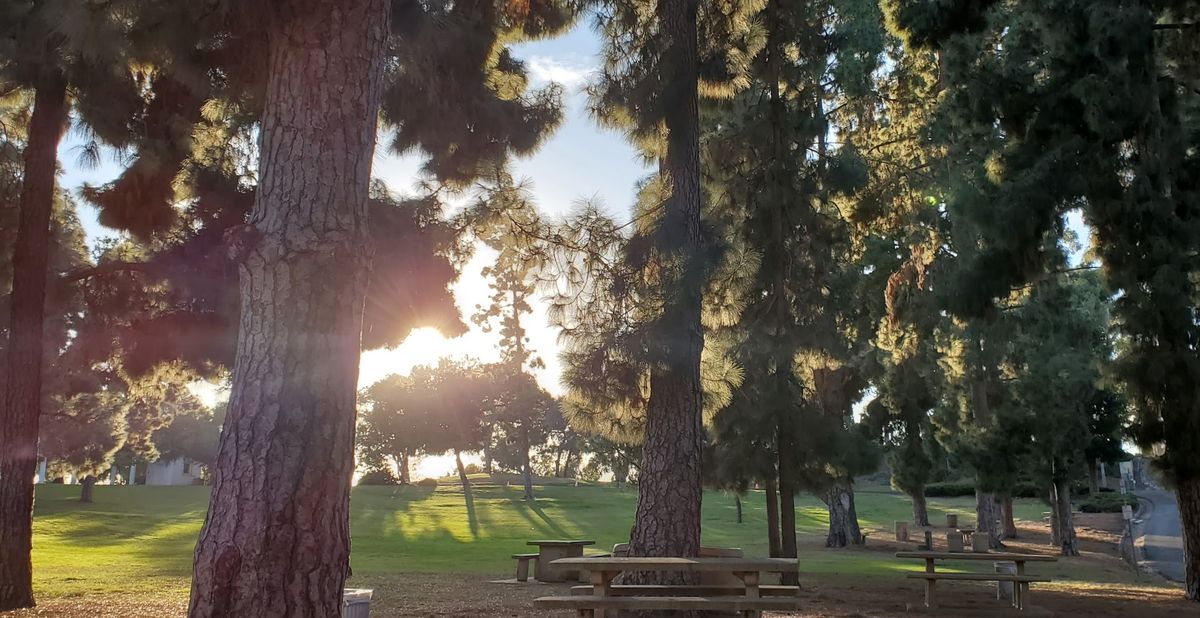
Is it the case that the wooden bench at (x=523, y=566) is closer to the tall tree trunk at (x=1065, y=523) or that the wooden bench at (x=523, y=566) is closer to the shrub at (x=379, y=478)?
the tall tree trunk at (x=1065, y=523)

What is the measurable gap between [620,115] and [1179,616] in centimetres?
888

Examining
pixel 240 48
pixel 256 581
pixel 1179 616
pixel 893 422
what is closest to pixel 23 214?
pixel 240 48

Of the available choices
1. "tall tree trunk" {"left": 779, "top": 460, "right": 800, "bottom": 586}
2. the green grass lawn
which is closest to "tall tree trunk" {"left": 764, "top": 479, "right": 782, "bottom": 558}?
"tall tree trunk" {"left": 779, "top": 460, "right": 800, "bottom": 586}

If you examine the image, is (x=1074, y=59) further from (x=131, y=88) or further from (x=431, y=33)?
(x=131, y=88)

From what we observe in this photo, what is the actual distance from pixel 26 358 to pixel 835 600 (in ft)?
34.8

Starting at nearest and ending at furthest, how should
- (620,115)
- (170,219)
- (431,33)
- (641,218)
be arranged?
(431,33) → (641,218) → (620,115) → (170,219)

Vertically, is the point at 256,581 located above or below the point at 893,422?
below

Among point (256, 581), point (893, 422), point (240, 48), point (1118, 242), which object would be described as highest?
point (240, 48)

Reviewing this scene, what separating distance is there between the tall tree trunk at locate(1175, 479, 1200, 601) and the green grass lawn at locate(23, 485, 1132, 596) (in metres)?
5.47

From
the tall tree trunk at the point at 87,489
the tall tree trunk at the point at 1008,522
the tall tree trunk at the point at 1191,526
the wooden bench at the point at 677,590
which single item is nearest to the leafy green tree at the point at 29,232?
the wooden bench at the point at 677,590

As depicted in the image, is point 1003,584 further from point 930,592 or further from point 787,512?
point 787,512

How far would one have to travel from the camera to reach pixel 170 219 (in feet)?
39.0

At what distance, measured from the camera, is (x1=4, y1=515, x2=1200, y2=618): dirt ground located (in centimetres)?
977

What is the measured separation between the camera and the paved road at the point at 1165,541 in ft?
61.9
